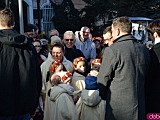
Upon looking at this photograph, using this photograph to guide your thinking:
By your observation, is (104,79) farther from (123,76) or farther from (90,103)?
(90,103)

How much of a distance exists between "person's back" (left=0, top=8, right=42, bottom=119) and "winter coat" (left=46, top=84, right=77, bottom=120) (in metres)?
0.92

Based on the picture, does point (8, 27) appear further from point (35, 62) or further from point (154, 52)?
point (154, 52)

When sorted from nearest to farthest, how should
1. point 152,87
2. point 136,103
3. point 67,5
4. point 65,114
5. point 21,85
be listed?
point 21,85
point 136,103
point 152,87
point 65,114
point 67,5

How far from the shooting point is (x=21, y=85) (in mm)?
3895

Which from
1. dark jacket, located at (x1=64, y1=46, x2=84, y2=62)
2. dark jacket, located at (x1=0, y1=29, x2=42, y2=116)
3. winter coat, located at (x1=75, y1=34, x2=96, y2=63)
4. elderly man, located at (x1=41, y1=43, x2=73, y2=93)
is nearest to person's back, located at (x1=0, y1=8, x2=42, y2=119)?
dark jacket, located at (x1=0, y1=29, x2=42, y2=116)

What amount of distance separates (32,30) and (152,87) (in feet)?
12.7

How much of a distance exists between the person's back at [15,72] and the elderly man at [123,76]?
2.59 ft

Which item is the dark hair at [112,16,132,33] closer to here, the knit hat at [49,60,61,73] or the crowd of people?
the crowd of people

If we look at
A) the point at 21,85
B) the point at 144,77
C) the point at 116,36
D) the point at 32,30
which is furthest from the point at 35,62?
the point at 32,30

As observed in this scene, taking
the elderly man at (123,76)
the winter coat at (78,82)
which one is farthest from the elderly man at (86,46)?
the elderly man at (123,76)

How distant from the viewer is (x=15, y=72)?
12.7 ft

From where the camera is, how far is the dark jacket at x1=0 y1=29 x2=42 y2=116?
383cm

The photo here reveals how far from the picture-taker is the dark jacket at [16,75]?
12.6ft

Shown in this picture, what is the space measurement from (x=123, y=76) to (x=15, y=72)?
1160 millimetres
